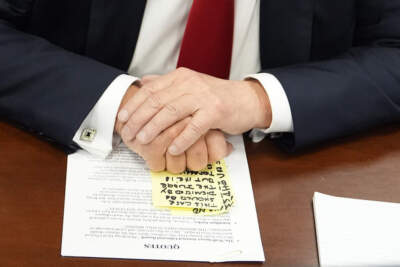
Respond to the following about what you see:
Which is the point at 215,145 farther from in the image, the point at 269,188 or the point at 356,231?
the point at 356,231

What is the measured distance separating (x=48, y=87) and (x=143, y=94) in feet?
0.59

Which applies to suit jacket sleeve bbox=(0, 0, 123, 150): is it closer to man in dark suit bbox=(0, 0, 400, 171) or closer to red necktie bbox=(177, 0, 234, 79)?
man in dark suit bbox=(0, 0, 400, 171)

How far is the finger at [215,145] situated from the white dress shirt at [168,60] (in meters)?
0.09

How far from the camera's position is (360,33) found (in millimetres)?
1116

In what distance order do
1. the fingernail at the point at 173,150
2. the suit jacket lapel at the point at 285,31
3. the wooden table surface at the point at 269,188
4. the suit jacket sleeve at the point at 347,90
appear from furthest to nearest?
the suit jacket lapel at the point at 285,31 → the suit jacket sleeve at the point at 347,90 → the fingernail at the point at 173,150 → the wooden table surface at the point at 269,188

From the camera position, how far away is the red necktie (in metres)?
0.98

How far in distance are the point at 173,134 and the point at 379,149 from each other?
432 millimetres

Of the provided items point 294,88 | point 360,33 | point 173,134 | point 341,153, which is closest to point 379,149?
point 341,153

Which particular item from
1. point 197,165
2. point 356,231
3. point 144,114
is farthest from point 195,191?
point 356,231

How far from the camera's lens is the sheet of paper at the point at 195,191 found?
76 centimetres

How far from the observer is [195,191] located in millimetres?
792

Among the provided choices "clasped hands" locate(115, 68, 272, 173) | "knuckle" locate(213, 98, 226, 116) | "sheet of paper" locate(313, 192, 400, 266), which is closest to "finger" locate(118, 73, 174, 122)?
"clasped hands" locate(115, 68, 272, 173)

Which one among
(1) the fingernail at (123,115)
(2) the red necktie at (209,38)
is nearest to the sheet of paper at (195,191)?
(1) the fingernail at (123,115)

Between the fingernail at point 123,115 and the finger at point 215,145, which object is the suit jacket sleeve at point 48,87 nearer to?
the fingernail at point 123,115
